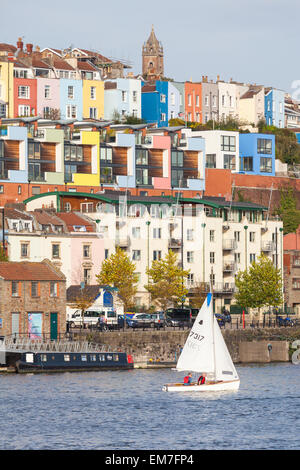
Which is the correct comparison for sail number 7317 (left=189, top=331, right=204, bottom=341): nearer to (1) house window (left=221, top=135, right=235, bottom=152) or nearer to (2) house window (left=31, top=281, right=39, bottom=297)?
(2) house window (left=31, top=281, right=39, bottom=297)

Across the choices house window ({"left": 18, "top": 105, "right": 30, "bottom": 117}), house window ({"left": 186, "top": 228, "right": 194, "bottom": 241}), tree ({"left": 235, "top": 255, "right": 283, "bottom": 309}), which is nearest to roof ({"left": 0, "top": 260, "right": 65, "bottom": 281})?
tree ({"left": 235, "top": 255, "right": 283, "bottom": 309})

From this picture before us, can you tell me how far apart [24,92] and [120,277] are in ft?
172

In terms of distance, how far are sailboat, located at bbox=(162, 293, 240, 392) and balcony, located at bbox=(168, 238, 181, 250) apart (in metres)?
53.4

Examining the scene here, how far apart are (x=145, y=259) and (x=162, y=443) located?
76.5m

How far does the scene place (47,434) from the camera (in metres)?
74.6

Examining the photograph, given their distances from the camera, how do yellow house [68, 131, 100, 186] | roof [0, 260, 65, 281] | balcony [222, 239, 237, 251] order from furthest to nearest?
yellow house [68, 131, 100, 186] → balcony [222, 239, 237, 251] → roof [0, 260, 65, 281]

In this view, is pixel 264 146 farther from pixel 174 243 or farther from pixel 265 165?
pixel 174 243

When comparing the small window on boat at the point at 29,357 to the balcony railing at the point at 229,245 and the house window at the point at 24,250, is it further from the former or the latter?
the balcony railing at the point at 229,245

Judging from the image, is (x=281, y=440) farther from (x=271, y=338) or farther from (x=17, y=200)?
(x=17, y=200)

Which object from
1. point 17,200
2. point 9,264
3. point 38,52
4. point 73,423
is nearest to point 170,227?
point 17,200

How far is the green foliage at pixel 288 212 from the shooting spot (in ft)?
583

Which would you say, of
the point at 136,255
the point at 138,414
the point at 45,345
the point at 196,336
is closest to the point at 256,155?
the point at 136,255

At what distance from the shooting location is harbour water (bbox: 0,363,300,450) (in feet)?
238

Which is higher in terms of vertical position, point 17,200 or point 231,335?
point 17,200
